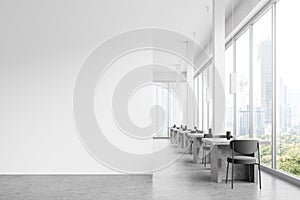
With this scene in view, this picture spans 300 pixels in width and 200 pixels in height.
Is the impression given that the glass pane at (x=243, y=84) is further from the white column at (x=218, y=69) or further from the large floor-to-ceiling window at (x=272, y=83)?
the white column at (x=218, y=69)

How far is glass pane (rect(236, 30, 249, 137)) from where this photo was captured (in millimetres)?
8486

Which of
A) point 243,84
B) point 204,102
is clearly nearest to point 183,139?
point 204,102

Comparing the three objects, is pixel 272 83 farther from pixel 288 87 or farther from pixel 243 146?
pixel 243 146

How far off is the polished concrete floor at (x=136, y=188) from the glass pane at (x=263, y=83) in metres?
0.95

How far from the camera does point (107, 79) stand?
20.5 feet

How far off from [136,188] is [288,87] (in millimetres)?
3048

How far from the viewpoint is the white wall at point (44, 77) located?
615 centimetres

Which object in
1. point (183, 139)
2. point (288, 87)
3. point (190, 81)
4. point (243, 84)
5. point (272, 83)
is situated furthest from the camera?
point (190, 81)

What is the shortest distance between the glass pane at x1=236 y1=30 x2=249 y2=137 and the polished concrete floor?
230cm

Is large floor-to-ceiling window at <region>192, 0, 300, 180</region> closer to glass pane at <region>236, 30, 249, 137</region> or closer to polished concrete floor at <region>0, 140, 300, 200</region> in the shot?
glass pane at <region>236, 30, 249, 137</region>

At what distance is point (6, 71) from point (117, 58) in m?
1.84

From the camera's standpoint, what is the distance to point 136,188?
16.5 ft

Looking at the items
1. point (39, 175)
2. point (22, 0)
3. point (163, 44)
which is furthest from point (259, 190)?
point (163, 44)

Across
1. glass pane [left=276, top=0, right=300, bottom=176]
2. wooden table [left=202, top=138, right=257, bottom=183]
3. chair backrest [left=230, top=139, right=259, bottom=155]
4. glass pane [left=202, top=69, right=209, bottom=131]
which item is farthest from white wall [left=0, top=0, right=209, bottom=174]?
glass pane [left=202, top=69, right=209, bottom=131]
